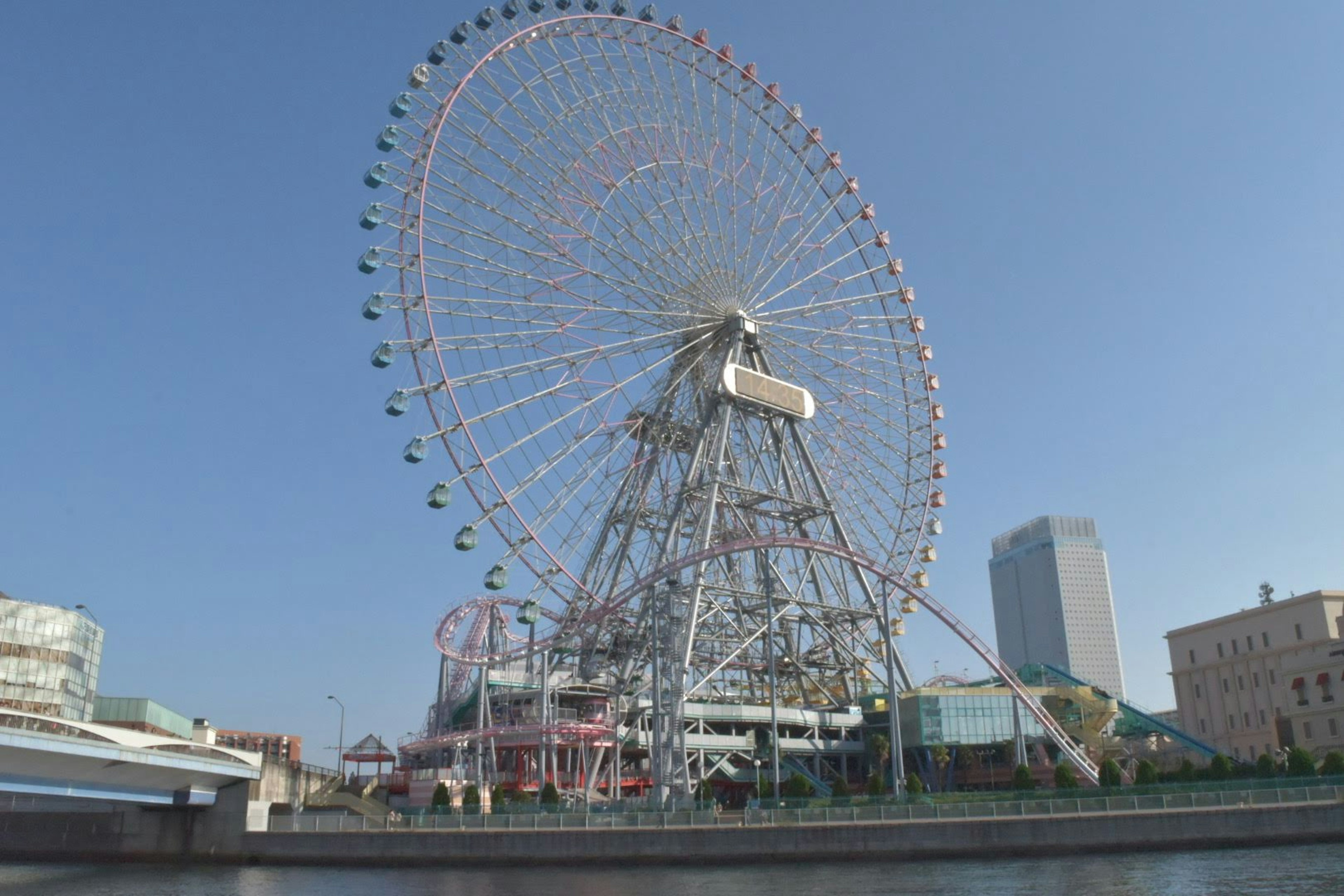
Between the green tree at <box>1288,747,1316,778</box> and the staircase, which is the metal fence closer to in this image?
the green tree at <box>1288,747,1316,778</box>

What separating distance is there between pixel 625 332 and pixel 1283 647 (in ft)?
155

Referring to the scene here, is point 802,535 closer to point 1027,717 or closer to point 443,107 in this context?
point 1027,717

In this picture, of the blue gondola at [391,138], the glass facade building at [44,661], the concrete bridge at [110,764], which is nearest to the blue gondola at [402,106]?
the blue gondola at [391,138]

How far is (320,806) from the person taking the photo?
6119 cm

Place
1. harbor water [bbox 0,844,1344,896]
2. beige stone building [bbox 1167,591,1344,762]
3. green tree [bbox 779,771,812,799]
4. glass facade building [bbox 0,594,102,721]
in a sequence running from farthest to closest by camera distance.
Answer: glass facade building [bbox 0,594,102,721], beige stone building [bbox 1167,591,1344,762], green tree [bbox 779,771,812,799], harbor water [bbox 0,844,1344,896]

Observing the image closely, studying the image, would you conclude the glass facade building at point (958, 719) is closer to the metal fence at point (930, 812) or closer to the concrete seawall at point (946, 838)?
the metal fence at point (930, 812)

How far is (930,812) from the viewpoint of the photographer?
140 ft

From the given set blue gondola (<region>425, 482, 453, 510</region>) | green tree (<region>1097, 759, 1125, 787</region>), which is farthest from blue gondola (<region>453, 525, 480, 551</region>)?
green tree (<region>1097, 759, 1125, 787</region>)

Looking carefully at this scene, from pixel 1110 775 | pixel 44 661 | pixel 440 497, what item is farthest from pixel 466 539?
pixel 44 661

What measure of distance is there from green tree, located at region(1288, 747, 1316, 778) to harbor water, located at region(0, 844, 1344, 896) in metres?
9.46

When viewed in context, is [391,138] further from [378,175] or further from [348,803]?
[348,803]

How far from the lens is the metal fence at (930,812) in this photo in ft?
140

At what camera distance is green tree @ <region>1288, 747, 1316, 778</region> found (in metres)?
49.8

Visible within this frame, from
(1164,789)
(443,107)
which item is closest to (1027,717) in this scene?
(1164,789)
